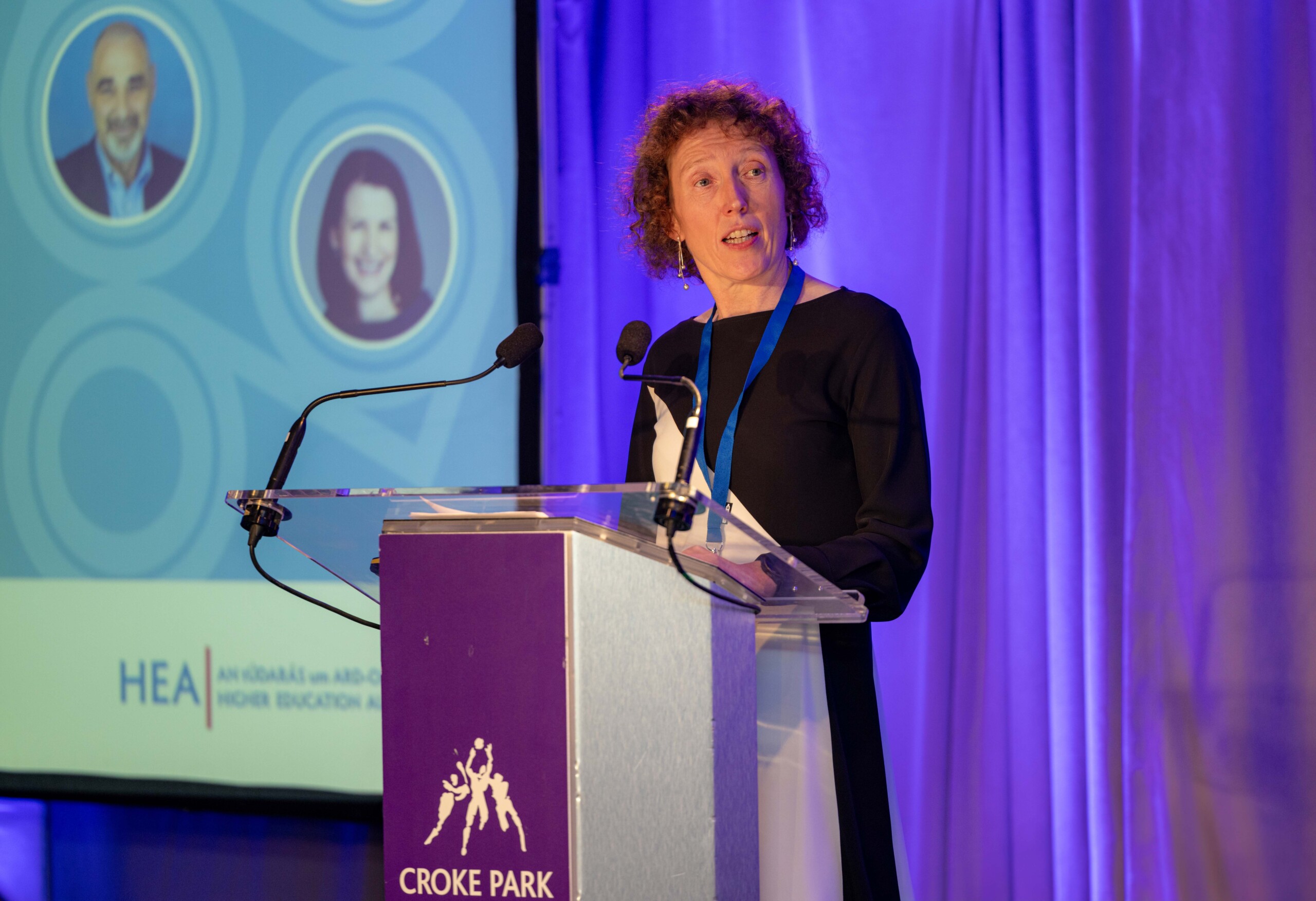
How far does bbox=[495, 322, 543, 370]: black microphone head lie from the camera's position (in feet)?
4.83

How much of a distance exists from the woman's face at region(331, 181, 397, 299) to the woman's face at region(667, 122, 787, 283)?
4.65 ft

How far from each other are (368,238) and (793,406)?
193cm

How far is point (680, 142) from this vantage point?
2184 millimetres

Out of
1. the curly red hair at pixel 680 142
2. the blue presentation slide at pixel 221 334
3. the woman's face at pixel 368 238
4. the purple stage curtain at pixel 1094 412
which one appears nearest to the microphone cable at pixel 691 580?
the curly red hair at pixel 680 142

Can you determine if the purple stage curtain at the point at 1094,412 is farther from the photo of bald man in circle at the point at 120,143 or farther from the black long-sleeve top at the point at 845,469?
the photo of bald man in circle at the point at 120,143

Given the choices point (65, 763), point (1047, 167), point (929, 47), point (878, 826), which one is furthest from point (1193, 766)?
point (65, 763)

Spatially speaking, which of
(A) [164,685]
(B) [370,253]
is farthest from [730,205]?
(A) [164,685]

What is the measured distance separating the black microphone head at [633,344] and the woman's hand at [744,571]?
273 mm

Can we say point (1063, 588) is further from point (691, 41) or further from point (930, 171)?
point (691, 41)

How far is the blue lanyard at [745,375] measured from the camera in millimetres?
1848

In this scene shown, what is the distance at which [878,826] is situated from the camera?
163cm

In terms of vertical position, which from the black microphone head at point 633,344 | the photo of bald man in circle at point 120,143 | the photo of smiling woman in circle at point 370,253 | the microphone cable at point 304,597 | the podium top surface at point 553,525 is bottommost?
the microphone cable at point 304,597

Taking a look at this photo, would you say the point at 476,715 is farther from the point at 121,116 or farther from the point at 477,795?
the point at 121,116

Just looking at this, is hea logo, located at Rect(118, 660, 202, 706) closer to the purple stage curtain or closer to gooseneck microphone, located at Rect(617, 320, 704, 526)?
the purple stage curtain
